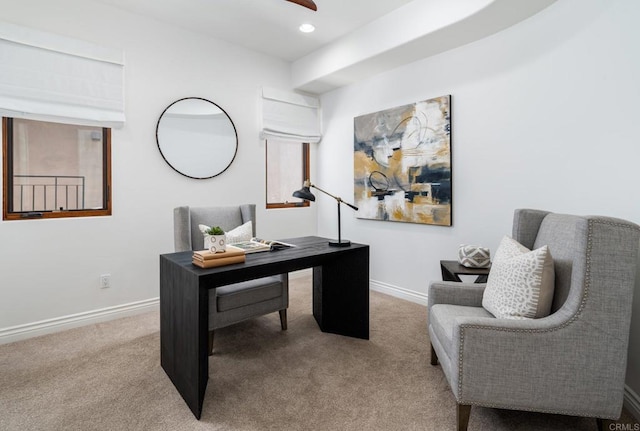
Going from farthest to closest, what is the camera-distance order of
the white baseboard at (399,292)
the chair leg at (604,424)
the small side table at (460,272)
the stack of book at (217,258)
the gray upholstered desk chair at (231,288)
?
the white baseboard at (399,292) → the small side table at (460,272) → the gray upholstered desk chair at (231,288) → the stack of book at (217,258) → the chair leg at (604,424)

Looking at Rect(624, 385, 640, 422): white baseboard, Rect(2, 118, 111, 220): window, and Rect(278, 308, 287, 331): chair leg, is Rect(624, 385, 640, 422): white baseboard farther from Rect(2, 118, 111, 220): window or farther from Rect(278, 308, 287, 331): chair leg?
Rect(2, 118, 111, 220): window

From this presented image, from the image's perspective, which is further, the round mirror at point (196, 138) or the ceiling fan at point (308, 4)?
the round mirror at point (196, 138)

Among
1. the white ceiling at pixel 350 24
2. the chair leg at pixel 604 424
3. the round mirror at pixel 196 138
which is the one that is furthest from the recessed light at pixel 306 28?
the chair leg at pixel 604 424

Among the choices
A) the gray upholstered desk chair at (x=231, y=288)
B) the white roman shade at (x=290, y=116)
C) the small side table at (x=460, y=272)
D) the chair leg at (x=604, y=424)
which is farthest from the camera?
the white roman shade at (x=290, y=116)

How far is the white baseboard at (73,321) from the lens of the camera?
2523 millimetres

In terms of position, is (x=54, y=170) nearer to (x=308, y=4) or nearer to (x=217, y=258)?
(x=217, y=258)

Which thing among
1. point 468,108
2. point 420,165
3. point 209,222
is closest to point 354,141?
point 420,165

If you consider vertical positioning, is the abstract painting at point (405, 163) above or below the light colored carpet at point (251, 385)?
above

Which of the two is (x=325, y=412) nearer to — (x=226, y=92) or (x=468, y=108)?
(x=468, y=108)

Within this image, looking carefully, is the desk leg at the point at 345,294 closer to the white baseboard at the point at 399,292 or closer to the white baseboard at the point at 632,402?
the white baseboard at the point at 399,292

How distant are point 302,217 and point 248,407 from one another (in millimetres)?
2800

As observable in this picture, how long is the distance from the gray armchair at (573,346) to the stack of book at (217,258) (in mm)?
1196

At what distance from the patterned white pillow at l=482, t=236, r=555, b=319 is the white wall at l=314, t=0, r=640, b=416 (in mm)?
648

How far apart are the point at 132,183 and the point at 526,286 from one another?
10.1 ft
